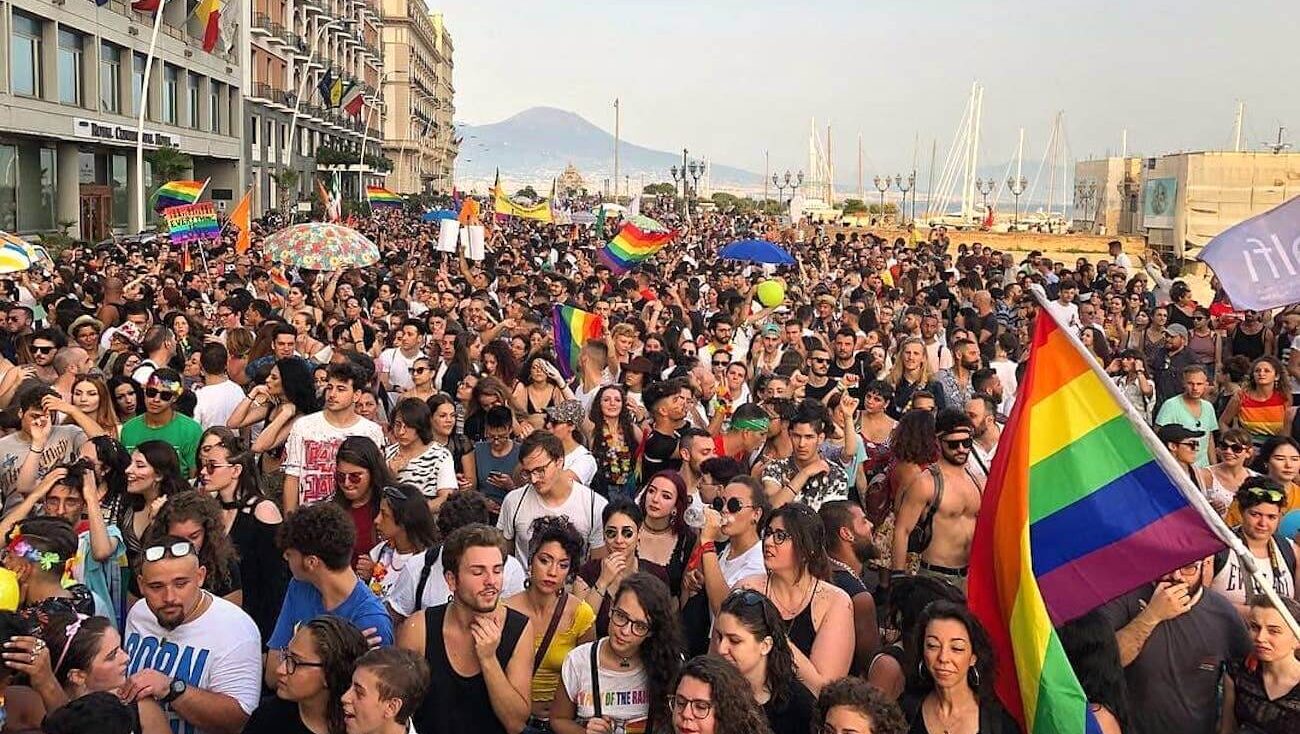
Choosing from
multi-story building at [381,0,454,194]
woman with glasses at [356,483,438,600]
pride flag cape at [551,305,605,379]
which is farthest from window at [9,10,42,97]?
multi-story building at [381,0,454,194]

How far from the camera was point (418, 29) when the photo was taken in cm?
10881

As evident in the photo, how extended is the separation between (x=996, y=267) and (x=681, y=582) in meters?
18.2

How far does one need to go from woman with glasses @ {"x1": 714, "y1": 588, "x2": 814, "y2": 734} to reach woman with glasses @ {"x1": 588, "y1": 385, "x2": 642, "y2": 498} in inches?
129

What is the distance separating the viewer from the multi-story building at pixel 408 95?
329 feet

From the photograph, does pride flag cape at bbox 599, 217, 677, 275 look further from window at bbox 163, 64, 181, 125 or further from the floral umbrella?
window at bbox 163, 64, 181, 125

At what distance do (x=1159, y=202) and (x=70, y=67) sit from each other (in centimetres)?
3676

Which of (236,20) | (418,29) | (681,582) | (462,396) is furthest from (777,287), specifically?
(418,29)

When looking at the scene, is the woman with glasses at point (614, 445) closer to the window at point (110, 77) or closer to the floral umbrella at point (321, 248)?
the floral umbrella at point (321, 248)

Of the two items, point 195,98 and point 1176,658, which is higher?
point 195,98

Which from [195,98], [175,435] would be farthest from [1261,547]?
[195,98]

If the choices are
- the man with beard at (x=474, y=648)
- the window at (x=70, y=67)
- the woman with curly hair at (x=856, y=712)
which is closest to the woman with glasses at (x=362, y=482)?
the man with beard at (x=474, y=648)

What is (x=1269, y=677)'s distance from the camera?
4.34 meters

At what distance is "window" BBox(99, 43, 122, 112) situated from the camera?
36.8m

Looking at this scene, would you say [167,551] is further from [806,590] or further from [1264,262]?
[1264,262]
